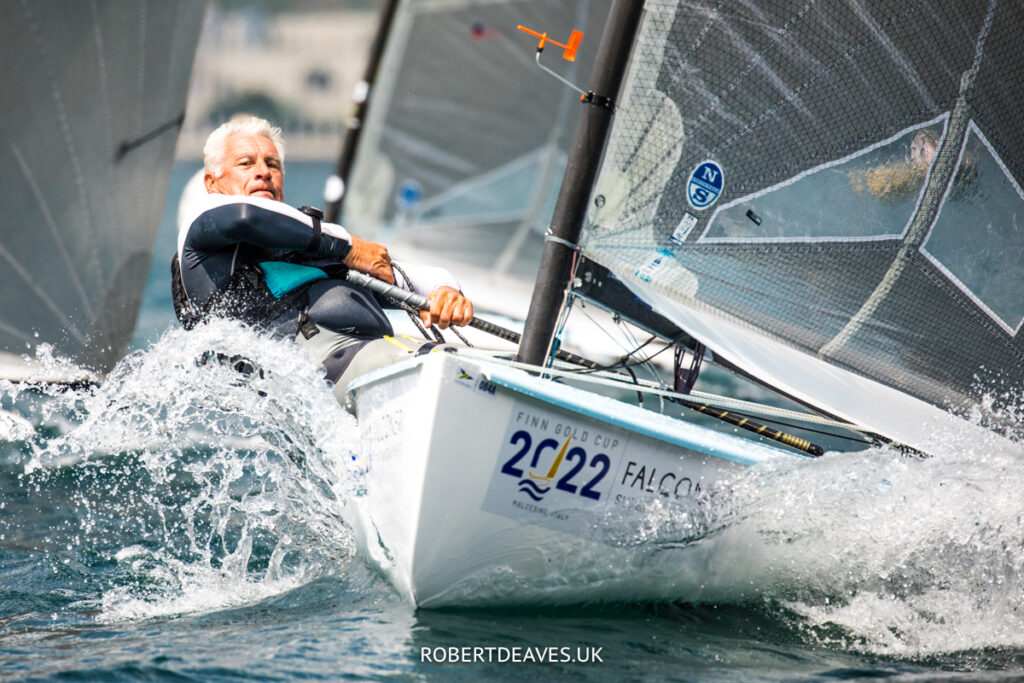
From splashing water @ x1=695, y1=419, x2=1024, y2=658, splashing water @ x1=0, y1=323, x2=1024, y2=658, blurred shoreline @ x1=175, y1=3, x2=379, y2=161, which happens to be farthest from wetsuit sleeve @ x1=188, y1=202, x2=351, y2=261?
blurred shoreline @ x1=175, y1=3, x2=379, y2=161

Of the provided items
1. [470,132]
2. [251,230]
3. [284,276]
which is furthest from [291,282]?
[470,132]

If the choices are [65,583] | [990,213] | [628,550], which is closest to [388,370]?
[628,550]

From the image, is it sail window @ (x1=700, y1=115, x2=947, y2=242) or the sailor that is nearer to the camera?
the sailor

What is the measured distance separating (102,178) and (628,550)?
8.60 feet

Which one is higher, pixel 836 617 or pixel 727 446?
pixel 727 446

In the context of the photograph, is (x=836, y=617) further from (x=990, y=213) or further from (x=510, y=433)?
(x=990, y=213)

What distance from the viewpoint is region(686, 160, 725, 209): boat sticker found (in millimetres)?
2949

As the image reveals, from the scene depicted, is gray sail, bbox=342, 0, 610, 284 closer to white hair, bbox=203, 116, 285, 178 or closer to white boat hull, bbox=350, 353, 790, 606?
white hair, bbox=203, 116, 285, 178

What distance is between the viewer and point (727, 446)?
261 cm

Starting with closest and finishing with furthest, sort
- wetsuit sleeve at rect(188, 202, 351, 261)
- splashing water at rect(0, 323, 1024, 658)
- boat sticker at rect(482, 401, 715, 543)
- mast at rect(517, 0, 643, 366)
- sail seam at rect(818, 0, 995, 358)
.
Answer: boat sticker at rect(482, 401, 715, 543) → splashing water at rect(0, 323, 1024, 658) → wetsuit sleeve at rect(188, 202, 351, 261) → mast at rect(517, 0, 643, 366) → sail seam at rect(818, 0, 995, 358)

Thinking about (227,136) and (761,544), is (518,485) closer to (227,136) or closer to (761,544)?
(761,544)

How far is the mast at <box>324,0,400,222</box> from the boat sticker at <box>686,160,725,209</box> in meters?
4.42

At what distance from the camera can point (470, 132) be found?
23.9ft

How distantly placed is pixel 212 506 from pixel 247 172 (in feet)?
3.63
